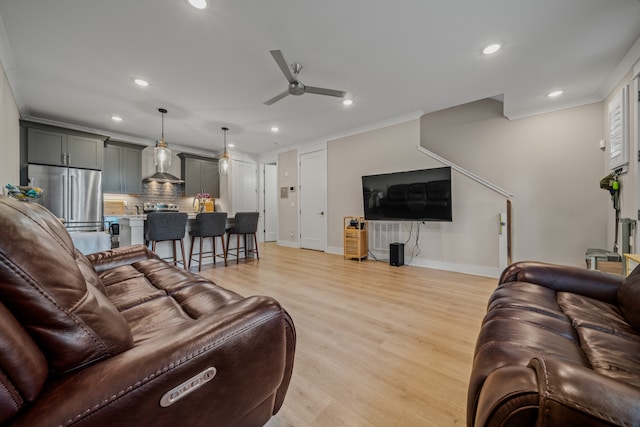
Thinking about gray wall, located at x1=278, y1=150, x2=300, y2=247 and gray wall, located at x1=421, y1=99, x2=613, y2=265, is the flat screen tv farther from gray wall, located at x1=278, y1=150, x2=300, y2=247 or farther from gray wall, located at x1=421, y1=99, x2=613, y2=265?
gray wall, located at x1=278, y1=150, x2=300, y2=247

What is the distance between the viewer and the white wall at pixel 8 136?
2768 millimetres

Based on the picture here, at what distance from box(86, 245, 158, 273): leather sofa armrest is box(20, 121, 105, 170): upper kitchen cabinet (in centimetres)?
367

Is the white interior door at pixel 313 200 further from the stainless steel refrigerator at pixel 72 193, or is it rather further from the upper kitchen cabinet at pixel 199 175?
the stainless steel refrigerator at pixel 72 193

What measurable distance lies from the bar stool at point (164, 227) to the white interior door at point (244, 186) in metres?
3.11

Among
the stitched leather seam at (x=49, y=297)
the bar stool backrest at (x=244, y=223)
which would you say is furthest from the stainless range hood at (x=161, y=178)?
the stitched leather seam at (x=49, y=297)

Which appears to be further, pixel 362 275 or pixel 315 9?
pixel 362 275

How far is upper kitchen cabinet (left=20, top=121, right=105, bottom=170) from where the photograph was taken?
4.04 m

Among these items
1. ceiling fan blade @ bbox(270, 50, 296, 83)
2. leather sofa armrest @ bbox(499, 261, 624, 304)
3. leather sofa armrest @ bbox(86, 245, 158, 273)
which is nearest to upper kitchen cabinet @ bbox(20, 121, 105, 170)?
leather sofa armrest @ bbox(86, 245, 158, 273)

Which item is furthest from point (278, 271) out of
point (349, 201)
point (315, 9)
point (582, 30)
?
point (582, 30)

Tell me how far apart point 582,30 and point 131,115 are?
6.05m

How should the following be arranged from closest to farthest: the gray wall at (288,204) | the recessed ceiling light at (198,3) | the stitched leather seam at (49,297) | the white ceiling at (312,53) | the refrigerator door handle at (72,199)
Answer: the stitched leather seam at (49,297)
the recessed ceiling light at (198,3)
the white ceiling at (312,53)
the refrigerator door handle at (72,199)
the gray wall at (288,204)

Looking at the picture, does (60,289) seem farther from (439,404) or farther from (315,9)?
(315,9)

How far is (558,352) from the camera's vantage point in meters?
0.89

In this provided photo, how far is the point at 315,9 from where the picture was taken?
203cm
